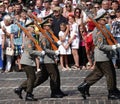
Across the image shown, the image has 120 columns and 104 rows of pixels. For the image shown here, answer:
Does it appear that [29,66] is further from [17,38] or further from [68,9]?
[68,9]

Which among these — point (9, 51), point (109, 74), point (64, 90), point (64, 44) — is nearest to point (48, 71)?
point (64, 90)

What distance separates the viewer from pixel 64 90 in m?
14.7

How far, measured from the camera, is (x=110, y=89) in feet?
42.7

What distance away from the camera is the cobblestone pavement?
1310 centimetres

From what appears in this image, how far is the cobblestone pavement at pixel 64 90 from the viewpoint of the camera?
1310cm

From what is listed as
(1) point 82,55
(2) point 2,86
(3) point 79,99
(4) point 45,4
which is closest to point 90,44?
(1) point 82,55

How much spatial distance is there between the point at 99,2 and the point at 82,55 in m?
2.39

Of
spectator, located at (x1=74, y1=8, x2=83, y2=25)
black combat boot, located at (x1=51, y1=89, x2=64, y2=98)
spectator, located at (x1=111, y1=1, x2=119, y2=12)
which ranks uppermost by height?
spectator, located at (x1=111, y1=1, x2=119, y2=12)

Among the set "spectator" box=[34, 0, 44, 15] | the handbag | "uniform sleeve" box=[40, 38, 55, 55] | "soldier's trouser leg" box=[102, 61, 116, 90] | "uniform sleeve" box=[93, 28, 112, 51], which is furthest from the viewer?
"spectator" box=[34, 0, 44, 15]

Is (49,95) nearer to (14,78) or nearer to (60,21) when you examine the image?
(14,78)

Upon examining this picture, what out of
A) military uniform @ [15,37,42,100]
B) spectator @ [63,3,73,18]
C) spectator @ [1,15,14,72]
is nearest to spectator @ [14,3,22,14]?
spectator @ [1,15,14,72]

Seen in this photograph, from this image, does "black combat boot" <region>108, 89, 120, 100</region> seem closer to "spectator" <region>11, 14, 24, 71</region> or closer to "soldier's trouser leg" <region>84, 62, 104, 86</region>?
"soldier's trouser leg" <region>84, 62, 104, 86</region>

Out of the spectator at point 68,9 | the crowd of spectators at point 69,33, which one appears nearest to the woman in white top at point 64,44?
the crowd of spectators at point 69,33

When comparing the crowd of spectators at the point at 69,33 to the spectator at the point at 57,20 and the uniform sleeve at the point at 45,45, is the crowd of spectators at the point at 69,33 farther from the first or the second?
the uniform sleeve at the point at 45,45
